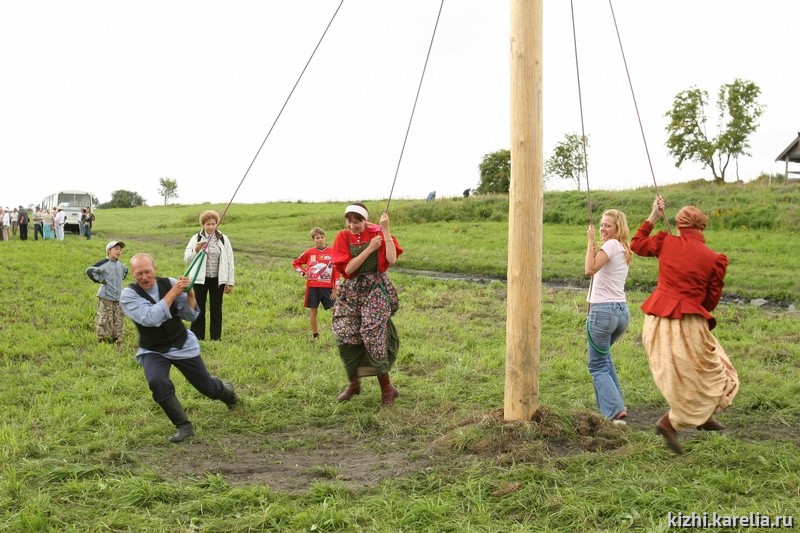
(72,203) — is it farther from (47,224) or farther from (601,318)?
(601,318)

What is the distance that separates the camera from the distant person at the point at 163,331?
681cm

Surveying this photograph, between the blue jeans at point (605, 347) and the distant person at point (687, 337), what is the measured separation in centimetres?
49

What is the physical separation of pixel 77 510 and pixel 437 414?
11.3ft

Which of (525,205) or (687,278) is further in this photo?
(525,205)

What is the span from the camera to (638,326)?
12219 millimetres

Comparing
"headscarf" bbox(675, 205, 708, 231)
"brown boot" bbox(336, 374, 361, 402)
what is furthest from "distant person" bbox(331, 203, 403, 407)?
"headscarf" bbox(675, 205, 708, 231)

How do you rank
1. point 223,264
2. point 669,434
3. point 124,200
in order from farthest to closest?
point 124,200
point 223,264
point 669,434

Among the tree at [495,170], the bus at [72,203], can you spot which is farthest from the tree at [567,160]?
the bus at [72,203]

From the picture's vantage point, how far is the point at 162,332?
7.01m

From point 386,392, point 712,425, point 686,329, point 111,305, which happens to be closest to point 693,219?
point 686,329

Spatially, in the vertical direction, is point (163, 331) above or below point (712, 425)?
above

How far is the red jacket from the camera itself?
245 inches

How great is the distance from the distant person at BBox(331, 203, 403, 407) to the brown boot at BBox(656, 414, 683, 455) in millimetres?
2754

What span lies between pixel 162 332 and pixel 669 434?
4.41m
